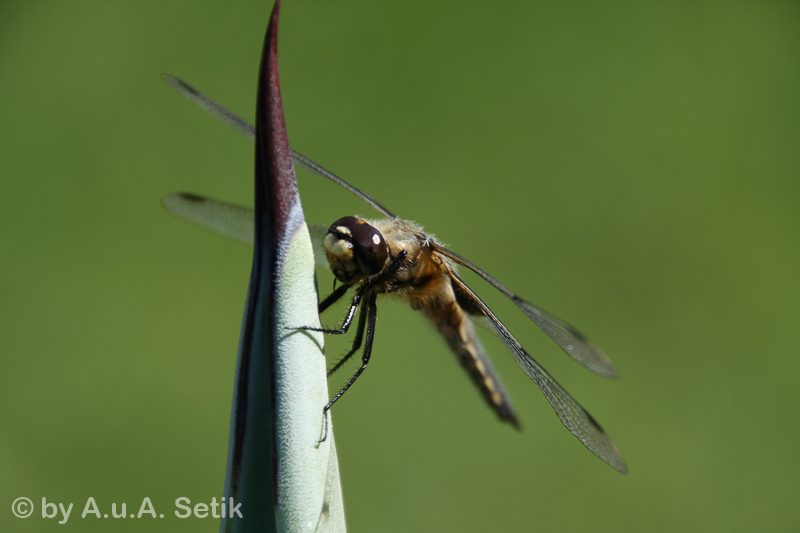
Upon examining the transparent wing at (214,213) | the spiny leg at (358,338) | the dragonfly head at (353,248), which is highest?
the dragonfly head at (353,248)

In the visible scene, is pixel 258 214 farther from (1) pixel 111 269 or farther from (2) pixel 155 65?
(2) pixel 155 65

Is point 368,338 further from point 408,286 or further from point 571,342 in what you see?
point 571,342

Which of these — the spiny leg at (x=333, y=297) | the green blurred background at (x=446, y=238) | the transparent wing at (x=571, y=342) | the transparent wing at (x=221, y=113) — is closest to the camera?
the transparent wing at (x=221, y=113)

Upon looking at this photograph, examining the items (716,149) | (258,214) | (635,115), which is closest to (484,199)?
(635,115)

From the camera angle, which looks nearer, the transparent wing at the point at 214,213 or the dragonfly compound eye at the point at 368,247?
the dragonfly compound eye at the point at 368,247

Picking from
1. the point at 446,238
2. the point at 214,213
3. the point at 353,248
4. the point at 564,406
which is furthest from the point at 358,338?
the point at 446,238

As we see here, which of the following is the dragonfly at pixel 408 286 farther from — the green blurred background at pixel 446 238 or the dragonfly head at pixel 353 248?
the green blurred background at pixel 446 238

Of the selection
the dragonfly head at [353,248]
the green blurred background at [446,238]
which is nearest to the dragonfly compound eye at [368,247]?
the dragonfly head at [353,248]
